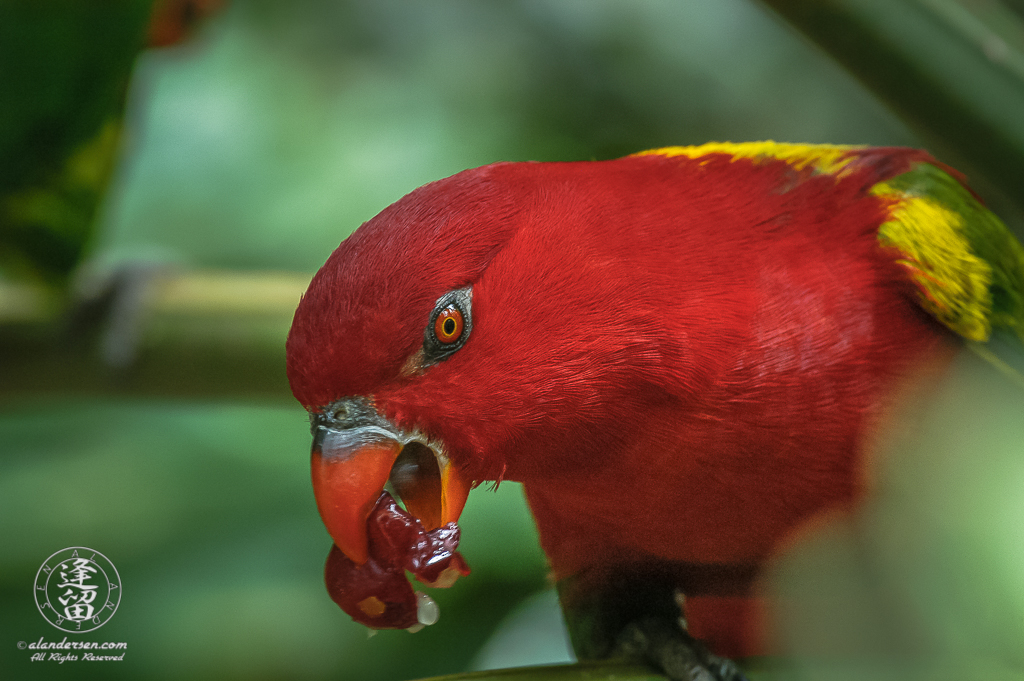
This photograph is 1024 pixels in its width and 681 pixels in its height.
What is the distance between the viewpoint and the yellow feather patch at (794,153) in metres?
0.69

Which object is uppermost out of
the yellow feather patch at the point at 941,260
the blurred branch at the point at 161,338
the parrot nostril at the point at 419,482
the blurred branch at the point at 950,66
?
the blurred branch at the point at 950,66

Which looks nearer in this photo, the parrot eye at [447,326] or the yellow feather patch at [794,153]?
the parrot eye at [447,326]

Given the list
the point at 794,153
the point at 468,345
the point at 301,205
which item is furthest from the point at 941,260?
the point at 301,205

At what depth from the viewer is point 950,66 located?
60cm

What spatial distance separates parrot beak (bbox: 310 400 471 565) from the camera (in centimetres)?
56

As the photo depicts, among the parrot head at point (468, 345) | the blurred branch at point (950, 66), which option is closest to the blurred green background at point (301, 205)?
the blurred branch at point (950, 66)

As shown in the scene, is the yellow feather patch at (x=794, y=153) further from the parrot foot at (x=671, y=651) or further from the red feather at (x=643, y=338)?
the parrot foot at (x=671, y=651)

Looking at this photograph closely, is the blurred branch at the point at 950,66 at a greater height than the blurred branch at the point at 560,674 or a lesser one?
greater

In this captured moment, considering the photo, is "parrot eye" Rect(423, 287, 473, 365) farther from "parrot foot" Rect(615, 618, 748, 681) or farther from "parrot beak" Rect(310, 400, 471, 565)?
"parrot foot" Rect(615, 618, 748, 681)

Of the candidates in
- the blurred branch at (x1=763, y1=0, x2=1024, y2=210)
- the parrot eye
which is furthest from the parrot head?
the blurred branch at (x1=763, y1=0, x2=1024, y2=210)

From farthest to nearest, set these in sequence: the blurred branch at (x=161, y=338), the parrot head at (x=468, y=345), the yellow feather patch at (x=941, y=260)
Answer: the blurred branch at (x=161, y=338) < the yellow feather patch at (x=941, y=260) < the parrot head at (x=468, y=345)

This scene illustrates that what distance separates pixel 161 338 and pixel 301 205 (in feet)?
0.79

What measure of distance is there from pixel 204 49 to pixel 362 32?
221mm

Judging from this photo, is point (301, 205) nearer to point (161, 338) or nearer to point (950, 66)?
point (161, 338)
